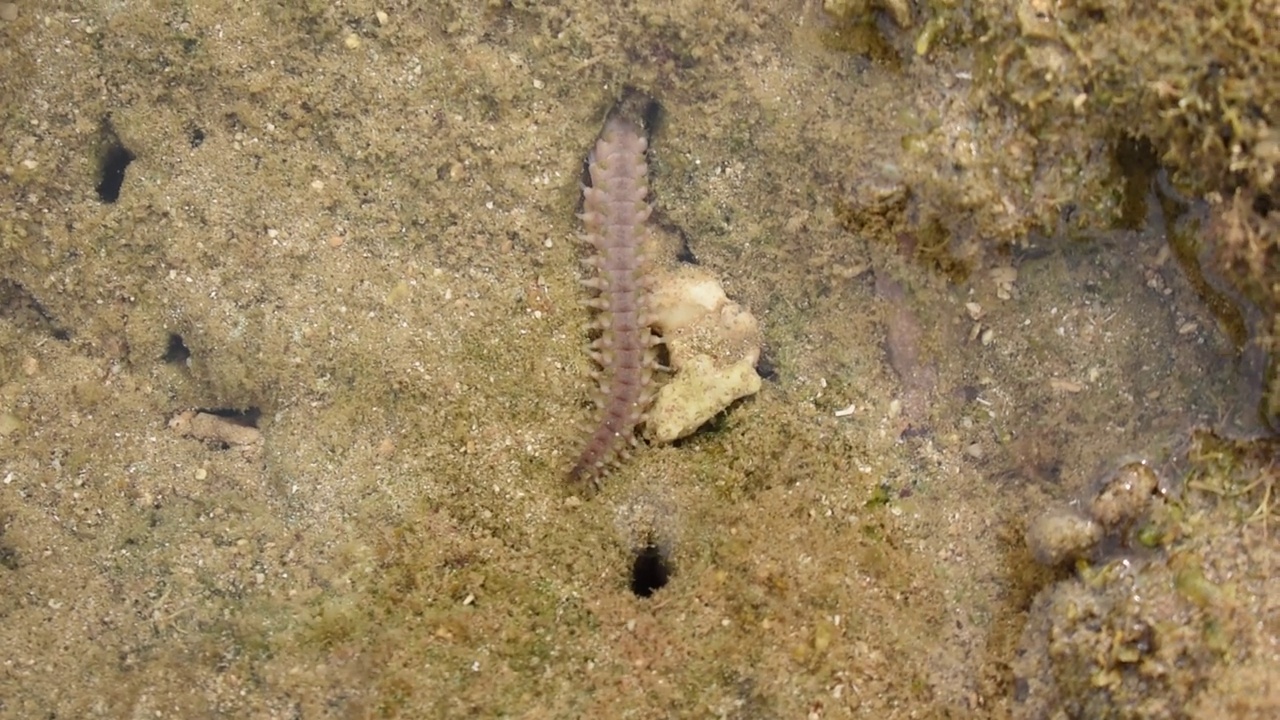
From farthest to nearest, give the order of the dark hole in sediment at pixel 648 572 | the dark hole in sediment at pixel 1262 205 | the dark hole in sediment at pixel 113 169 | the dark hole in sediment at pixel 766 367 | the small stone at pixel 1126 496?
the dark hole in sediment at pixel 113 169 < the dark hole in sediment at pixel 766 367 < the dark hole in sediment at pixel 648 572 < the small stone at pixel 1126 496 < the dark hole in sediment at pixel 1262 205

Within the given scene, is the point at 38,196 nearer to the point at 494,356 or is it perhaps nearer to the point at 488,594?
the point at 494,356

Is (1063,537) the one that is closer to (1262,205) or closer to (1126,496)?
(1126,496)

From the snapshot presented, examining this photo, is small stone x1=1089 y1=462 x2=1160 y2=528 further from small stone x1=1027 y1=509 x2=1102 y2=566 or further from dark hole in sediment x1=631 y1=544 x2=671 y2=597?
dark hole in sediment x1=631 y1=544 x2=671 y2=597

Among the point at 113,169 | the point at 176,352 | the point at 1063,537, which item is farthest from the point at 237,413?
the point at 1063,537

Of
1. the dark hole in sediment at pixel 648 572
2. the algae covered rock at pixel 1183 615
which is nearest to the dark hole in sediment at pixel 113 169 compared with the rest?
the dark hole in sediment at pixel 648 572

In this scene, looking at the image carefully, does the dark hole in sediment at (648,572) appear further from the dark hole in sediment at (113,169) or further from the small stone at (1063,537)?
the dark hole in sediment at (113,169)

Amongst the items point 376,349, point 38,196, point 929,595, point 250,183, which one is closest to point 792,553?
point 929,595
